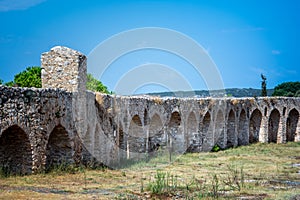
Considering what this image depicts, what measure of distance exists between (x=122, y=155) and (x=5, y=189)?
733 cm

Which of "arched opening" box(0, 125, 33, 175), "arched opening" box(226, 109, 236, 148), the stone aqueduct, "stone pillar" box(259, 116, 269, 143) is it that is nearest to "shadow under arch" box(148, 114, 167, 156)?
the stone aqueduct

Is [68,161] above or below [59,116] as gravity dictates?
below

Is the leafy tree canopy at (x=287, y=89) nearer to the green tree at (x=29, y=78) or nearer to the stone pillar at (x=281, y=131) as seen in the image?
the stone pillar at (x=281, y=131)

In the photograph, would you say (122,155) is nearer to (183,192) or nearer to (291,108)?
(183,192)

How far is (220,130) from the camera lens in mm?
23641

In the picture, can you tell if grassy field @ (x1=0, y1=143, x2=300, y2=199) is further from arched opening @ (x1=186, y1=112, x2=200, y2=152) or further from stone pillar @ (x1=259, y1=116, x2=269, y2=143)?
stone pillar @ (x1=259, y1=116, x2=269, y2=143)

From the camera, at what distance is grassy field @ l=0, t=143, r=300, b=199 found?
912 cm

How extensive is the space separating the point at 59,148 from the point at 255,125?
1821 centimetres

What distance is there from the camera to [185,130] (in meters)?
20.9

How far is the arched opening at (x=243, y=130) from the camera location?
26.4 meters

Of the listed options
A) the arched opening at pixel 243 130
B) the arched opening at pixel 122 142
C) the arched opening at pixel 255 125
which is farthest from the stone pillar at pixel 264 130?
the arched opening at pixel 122 142

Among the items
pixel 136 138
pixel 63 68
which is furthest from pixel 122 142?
pixel 63 68

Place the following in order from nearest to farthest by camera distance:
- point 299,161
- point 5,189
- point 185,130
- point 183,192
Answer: point 5,189
point 183,192
point 299,161
point 185,130

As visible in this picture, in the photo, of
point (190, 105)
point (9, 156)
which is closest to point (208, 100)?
point (190, 105)
